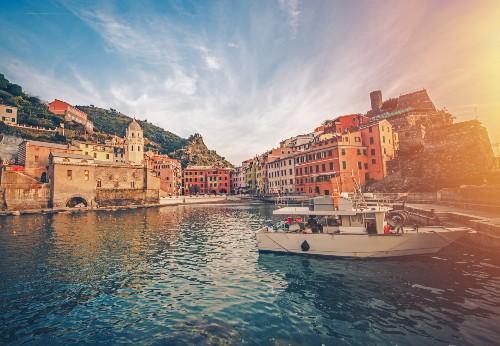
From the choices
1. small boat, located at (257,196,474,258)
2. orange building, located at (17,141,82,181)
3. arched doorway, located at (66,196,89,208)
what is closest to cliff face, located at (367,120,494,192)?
small boat, located at (257,196,474,258)

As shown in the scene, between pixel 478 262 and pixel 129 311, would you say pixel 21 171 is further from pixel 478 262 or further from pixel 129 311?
pixel 478 262

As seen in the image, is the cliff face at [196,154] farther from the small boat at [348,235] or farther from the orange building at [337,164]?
the small boat at [348,235]

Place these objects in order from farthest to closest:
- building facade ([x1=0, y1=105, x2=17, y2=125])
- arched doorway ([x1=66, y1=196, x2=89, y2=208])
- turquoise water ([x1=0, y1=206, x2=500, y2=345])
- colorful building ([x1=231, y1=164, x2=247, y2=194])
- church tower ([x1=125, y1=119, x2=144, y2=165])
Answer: colorful building ([x1=231, y1=164, x2=247, y2=194]), church tower ([x1=125, y1=119, x2=144, y2=165]), building facade ([x1=0, y1=105, x2=17, y2=125]), arched doorway ([x1=66, y1=196, x2=89, y2=208]), turquoise water ([x1=0, y1=206, x2=500, y2=345])

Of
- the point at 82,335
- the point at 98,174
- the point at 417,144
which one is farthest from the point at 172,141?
the point at 82,335

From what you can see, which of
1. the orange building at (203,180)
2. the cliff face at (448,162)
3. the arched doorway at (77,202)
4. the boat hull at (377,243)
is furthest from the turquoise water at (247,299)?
the orange building at (203,180)

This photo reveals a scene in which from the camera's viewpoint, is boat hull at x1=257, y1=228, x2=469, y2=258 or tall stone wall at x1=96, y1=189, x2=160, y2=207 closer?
boat hull at x1=257, y1=228, x2=469, y2=258

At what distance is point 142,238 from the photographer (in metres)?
22.7

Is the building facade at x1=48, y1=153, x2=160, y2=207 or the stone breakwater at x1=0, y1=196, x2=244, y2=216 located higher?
the building facade at x1=48, y1=153, x2=160, y2=207

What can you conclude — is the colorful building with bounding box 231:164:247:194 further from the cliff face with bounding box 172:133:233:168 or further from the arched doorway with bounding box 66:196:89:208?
the arched doorway with bounding box 66:196:89:208

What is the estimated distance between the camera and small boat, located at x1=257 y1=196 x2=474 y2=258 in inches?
554

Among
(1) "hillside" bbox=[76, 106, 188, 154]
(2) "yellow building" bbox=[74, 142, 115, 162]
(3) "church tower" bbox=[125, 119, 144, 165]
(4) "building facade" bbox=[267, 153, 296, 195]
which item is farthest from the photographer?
(1) "hillside" bbox=[76, 106, 188, 154]

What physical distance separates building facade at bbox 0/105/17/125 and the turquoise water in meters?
86.7

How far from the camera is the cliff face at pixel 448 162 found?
37031 mm

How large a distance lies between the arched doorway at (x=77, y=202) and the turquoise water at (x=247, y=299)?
44.9m
